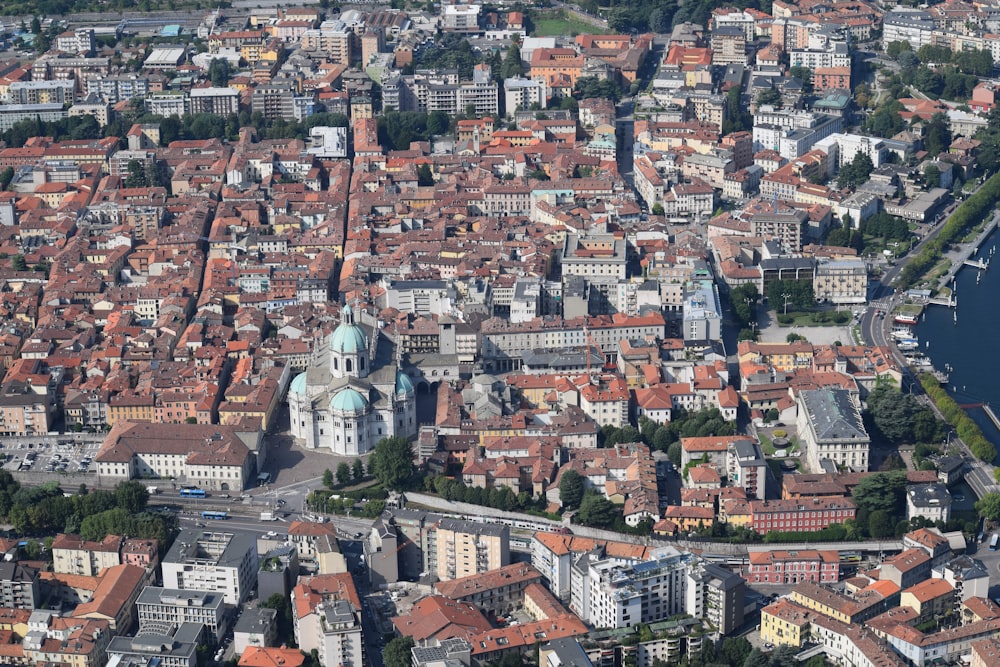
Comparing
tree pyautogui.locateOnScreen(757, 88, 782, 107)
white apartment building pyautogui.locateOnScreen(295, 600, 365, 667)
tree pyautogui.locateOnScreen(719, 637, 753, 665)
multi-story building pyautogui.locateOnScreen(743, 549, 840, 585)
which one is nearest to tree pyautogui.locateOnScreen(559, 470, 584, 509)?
multi-story building pyautogui.locateOnScreen(743, 549, 840, 585)

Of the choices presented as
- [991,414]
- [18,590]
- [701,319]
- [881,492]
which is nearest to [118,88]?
[701,319]

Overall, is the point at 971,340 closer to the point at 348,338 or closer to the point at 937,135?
the point at 937,135

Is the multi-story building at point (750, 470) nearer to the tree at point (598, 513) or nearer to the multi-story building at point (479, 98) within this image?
the tree at point (598, 513)

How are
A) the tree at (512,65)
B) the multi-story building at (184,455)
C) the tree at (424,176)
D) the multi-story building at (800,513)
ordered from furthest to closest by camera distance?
the tree at (512,65)
the tree at (424,176)
the multi-story building at (184,455)
the multi-story building at (800,513)

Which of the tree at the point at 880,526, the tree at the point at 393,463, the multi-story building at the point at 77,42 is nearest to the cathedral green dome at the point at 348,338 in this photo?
the tree at the point at 393,463

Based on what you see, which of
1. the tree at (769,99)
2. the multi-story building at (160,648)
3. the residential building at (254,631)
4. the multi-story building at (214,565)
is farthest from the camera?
the tree at (769,99)

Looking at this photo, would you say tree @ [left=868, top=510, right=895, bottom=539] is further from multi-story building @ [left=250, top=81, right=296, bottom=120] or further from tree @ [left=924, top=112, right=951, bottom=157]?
multi-story building @ [left=250, top=81, right=296, bottom=120]

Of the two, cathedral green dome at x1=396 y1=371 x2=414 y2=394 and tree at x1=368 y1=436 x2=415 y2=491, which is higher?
cathedral green dome at x1=396 y1=371 x2=414 y2=394
